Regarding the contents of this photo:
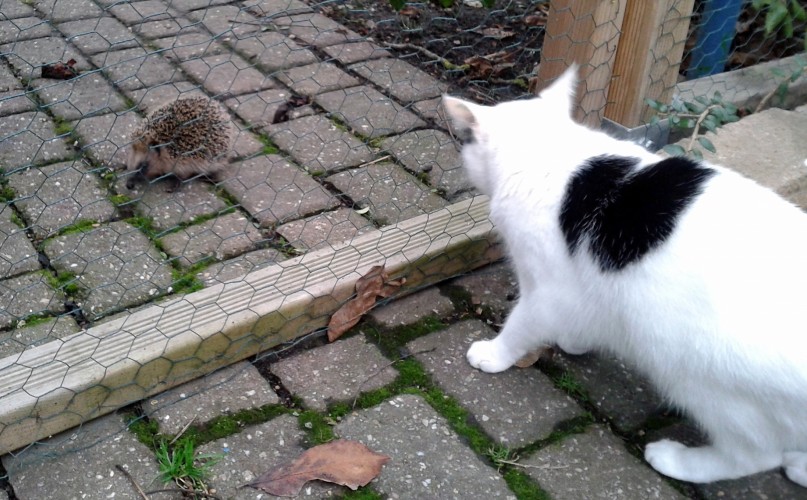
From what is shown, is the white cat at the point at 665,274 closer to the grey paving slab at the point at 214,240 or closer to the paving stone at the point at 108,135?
the grey paving slab at the point at 214,240

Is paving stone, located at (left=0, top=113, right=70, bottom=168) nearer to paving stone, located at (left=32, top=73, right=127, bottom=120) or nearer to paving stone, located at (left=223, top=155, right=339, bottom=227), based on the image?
paving stone, located at (left=32, top=73, right=127, bottom=120)

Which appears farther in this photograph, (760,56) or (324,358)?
(760,56)

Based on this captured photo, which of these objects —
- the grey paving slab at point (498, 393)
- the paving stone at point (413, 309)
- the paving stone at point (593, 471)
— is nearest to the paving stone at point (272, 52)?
the paving stone at point (413, 309)

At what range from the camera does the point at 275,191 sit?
10.4 feet

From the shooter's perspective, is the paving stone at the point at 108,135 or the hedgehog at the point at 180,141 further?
the paving stone at the point at 108,135

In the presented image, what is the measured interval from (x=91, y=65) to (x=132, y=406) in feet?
7.39

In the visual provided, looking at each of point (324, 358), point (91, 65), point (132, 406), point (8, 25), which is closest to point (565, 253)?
point (324, 358)

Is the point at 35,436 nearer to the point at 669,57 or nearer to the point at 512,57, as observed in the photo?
the point at 669,57

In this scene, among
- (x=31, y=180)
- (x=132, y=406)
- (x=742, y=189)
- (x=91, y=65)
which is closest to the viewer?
(x=742, y=189)

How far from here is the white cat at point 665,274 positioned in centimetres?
180

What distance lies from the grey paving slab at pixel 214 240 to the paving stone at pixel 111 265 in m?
0.08

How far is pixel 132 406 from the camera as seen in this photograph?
226cm

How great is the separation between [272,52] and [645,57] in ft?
6.54

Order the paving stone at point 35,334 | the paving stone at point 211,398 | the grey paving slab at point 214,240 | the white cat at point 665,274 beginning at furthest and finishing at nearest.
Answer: the grey paving slab at point 214,240 → the paving stone at point 35,334 → the paving stone at point 211,398 → the white cat at point 665,274
